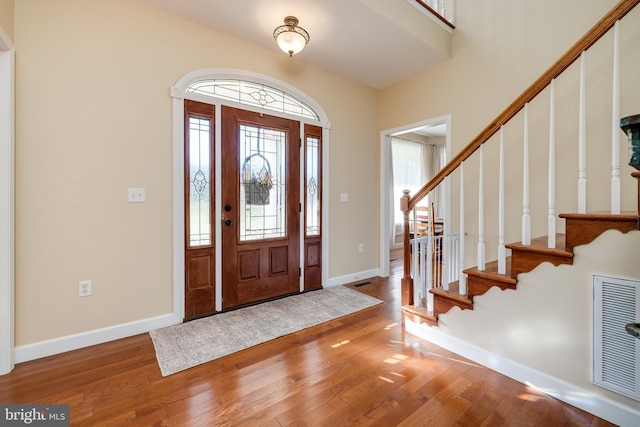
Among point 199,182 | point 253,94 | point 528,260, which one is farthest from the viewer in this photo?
point 253,94

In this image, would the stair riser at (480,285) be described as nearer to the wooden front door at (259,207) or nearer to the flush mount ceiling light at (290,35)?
the wooden front door at (259,207)

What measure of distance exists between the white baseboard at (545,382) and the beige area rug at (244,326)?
3.36 feet

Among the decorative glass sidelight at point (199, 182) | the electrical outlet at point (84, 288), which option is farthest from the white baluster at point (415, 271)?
the electrical outlet at point (84, 288)

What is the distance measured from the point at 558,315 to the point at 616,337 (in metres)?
0.24

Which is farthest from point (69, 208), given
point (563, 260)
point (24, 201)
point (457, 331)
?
point (563, 260)

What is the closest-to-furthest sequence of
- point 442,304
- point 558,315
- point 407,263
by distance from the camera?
point 558,315, point 442,304, point 407,263

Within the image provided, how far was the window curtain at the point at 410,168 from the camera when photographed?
6489 mm

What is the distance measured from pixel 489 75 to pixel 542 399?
2.92 meters

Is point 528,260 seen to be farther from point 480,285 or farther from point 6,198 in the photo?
point 6,198

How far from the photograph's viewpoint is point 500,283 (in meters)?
1.84

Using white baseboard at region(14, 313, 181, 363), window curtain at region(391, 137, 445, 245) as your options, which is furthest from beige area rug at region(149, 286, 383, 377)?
window curtain at region(391, 137, 445, 245)

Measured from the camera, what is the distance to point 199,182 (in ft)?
8.98

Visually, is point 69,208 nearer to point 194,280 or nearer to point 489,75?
point 194,280

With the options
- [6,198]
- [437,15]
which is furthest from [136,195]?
[437,15]
